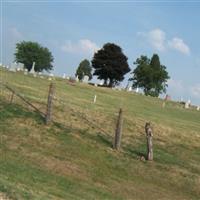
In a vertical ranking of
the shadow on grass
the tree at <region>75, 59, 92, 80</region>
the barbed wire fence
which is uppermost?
the barbed wire fence

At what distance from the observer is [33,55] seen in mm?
120062

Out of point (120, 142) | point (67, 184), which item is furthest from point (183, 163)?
point (67, 184)

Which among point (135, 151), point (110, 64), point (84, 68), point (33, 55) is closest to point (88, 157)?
point (135, 151)

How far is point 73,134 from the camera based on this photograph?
24.4m

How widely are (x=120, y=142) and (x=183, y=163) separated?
9.55 ft

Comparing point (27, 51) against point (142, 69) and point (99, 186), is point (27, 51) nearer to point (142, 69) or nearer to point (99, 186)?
point (142, 69)

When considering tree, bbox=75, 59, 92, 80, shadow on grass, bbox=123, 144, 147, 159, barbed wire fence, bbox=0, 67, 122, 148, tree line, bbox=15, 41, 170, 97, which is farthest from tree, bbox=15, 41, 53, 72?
shadow on grass, bbox=123, 144, 147, 159

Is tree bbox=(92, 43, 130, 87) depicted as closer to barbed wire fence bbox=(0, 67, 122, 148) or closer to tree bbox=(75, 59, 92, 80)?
tree bbox=(75, 59, 92, 80)

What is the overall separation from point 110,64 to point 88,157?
231ft

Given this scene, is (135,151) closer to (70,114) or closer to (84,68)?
(70,114)

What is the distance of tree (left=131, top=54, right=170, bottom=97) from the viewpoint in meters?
96.2

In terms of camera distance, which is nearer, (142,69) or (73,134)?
(73,134)

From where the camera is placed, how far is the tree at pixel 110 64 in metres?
92.2

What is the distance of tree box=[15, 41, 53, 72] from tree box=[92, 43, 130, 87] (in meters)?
25.8
